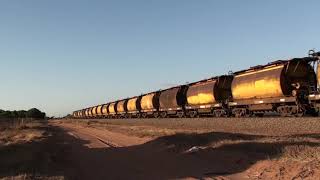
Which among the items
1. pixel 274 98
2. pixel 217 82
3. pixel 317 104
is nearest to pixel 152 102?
pixel 217 82

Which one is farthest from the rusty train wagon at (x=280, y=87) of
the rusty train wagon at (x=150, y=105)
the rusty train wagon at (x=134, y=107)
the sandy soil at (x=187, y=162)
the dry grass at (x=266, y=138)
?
the rusty train wagon at (x=134, y=107)

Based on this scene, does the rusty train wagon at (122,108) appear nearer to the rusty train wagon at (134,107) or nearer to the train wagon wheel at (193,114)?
the rusty train wagon at (134,107)

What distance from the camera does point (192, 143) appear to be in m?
20.1

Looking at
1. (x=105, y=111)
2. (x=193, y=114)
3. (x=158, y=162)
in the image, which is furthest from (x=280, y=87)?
(x=105, y=111)

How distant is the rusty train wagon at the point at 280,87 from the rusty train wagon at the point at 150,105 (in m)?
25.6

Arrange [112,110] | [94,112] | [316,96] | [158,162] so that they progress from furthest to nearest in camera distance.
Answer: [94,112], [112,110], [316,96], [158,162]

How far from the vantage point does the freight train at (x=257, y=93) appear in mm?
27578

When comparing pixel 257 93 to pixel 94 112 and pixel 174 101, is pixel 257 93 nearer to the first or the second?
pixel 174 101

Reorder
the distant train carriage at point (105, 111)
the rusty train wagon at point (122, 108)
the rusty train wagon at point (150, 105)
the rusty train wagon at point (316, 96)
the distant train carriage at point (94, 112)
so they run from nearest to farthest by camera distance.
→ 1. the rusty train wagon at point (316, 96)
2. the rusty train wagon at point (150, 105)
3. the rusty train wagon at point (122, 108)
4. the distant train carriage at point (105, 111)
5. the distant train carriage at point (94, 112)

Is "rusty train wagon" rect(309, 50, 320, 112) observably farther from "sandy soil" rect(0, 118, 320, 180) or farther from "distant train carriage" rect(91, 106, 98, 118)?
"distant train carriage" rect(91, 106, 98, 118)

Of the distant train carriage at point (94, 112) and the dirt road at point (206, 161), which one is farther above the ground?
the distant train carriage at point (94, 112)

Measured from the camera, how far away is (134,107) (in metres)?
69.6

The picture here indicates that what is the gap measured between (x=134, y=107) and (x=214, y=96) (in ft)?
102

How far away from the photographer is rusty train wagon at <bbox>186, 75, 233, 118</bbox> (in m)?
39.1
